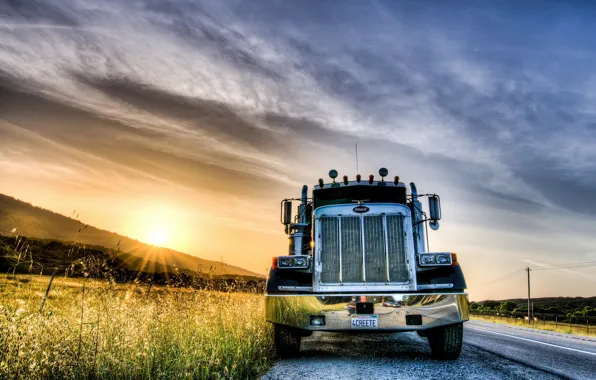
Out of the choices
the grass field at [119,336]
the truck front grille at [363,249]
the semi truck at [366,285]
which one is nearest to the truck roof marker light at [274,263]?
the semi truck at [366,285]

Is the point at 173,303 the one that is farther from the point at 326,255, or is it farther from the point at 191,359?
the point at 326,255

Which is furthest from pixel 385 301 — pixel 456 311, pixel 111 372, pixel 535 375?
pixel 111 372

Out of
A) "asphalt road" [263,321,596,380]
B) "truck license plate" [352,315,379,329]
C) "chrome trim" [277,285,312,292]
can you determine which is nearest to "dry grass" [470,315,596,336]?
"asphalt road" [263,321,596,380]

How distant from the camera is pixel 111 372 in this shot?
3422 mm

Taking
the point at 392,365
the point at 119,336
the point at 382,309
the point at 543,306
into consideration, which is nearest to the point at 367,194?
the point at 382,309

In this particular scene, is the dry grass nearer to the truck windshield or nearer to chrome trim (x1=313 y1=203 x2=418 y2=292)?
the truck windshield

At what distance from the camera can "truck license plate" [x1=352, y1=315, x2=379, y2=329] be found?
5.39m

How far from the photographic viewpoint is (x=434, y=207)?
7.35m

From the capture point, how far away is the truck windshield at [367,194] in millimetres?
7953

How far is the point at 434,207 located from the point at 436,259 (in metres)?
1.88

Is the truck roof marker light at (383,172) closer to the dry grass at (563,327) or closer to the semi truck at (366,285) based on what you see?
the semi truck at (366,285)

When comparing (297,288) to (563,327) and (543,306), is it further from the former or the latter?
(543,306)

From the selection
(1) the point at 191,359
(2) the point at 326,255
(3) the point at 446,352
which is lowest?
(3) the point at 446,352

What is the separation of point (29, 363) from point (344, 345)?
5.48 metres
